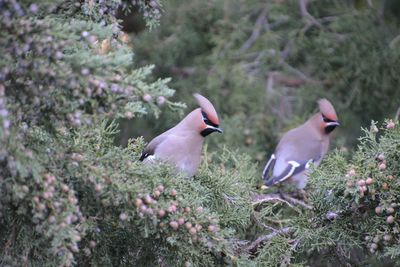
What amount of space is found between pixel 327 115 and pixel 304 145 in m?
0.34

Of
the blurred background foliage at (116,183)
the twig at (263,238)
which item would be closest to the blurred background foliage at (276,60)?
the blurred background foliage at (116,183)

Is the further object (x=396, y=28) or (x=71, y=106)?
(x=396, y=28)

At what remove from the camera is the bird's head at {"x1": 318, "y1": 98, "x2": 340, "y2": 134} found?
605 cm

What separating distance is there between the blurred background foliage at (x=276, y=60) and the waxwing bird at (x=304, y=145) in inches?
17.1

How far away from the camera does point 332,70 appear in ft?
24.3

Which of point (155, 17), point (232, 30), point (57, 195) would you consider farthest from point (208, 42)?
point (57, 195)

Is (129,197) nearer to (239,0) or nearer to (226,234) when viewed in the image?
(226,234)

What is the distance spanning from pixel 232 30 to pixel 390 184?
4.32 metres

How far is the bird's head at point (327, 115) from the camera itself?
6055 mm

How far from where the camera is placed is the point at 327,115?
609 cm

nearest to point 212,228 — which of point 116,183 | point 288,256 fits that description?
point 116,183

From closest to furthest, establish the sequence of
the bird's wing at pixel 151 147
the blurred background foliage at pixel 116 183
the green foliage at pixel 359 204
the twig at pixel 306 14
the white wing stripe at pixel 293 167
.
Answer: the blurred background foliage at pixel 116 183 → the green foliage at pixel 359 204 → the bird's wing at pixel 151 147 → the white wing stripe at pixel 293 167 → the twig at pixel 306 14

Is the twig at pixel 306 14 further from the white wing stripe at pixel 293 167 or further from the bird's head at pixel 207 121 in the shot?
the bird's head at pixel 207 121

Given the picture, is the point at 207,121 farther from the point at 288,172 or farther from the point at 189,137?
the point at 288,172
